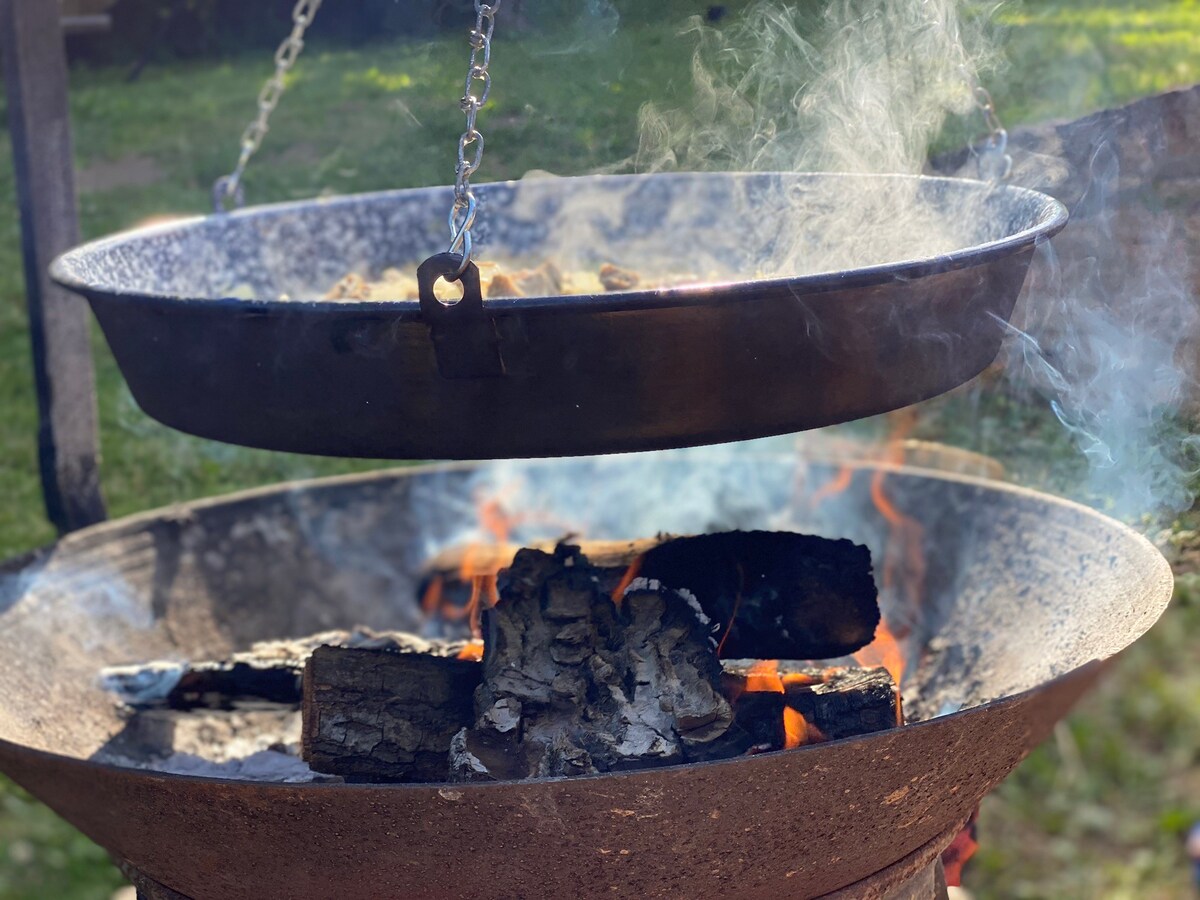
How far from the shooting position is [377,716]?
5.55ft

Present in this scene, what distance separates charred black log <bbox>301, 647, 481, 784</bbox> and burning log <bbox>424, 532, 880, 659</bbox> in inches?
14.4

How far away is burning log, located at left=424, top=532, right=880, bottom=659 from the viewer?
186cm

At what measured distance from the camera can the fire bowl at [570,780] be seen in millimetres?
1387

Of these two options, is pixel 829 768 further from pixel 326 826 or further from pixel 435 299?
pixel 435 299

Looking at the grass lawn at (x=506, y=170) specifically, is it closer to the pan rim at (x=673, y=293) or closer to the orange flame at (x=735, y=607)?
the pan rim at (x=673, y=293)

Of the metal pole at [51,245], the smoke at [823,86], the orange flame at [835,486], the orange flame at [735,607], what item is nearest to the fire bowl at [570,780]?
the orange flame at [835,486]

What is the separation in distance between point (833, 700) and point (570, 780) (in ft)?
1.81

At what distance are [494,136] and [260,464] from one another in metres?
2.26

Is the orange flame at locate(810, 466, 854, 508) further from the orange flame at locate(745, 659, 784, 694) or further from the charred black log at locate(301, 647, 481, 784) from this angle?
the charred black log at locate(301, 647, 481, 784)

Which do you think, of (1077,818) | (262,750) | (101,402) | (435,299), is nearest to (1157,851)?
(1077,818)

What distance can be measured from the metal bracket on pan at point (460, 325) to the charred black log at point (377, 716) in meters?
0.59

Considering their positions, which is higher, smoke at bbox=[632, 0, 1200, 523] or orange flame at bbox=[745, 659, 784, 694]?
smoke at bbox=[632, 0, 1200, 523]

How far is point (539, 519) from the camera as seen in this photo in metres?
3.02

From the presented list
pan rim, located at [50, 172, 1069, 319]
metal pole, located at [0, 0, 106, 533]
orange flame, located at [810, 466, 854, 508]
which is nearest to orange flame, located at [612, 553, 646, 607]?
pan rim, located at [50, 172, 1069, 319]
